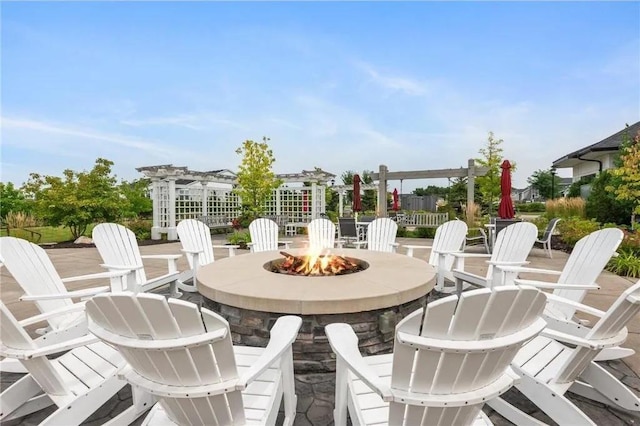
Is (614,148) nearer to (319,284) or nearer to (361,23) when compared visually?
(361,23)

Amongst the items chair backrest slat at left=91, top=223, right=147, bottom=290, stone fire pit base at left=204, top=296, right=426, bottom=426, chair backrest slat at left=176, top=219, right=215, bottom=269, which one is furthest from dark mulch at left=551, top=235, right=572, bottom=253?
chair backrest slat at left=91, top=223, right=147, bottom=290

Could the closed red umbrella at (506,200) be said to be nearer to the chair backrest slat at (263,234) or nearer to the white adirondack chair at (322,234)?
the white adirondack chair at (322,234)

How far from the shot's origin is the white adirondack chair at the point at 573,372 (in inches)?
61.4

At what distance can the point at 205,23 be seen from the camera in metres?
6.07

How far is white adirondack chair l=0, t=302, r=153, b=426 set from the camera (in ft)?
4.94

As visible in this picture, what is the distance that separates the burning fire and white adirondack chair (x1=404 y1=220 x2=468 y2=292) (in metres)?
1.05

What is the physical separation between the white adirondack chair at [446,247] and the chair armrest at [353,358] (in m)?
2.51

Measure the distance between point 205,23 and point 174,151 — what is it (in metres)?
12.8

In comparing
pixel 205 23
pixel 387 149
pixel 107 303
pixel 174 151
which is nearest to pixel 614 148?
pixel 387 149

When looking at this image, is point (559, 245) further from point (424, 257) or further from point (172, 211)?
point (172, 211)

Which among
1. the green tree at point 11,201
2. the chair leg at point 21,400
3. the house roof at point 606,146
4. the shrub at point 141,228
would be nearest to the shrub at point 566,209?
the house roof at point 606,146

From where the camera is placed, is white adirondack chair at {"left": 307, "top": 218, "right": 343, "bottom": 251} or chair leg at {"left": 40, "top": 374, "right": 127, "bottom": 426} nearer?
chair leg at {"left": 40, "top": 374, "right": 127, "bottom": 426}

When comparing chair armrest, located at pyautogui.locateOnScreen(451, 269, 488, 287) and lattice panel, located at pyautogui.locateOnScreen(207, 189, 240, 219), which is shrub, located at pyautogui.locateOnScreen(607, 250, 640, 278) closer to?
chair armrest, located at pyautogui.locateOnScreen(451, 269, 488, 287)

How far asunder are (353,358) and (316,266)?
1902mm
